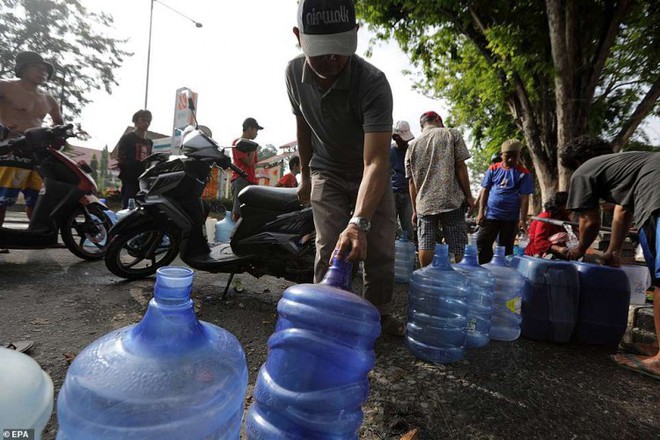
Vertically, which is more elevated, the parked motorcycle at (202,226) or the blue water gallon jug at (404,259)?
the parked motorcycle at (202,226)

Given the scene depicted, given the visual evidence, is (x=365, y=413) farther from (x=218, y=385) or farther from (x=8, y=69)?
(x=8, y=69)

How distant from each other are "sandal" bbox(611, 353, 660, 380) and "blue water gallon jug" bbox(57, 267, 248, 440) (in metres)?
2.79

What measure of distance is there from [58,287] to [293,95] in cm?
282

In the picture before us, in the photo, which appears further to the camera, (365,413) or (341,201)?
(341,201)

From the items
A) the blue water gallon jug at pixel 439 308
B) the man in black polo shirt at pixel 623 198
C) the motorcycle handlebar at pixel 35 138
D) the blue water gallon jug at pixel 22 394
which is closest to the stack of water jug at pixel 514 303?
the blue water gallon jug at pixel 439 308

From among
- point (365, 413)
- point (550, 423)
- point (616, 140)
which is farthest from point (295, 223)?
point (616, 140)

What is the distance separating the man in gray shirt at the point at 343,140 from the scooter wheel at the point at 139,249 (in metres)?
1.78

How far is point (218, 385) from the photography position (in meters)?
0.87

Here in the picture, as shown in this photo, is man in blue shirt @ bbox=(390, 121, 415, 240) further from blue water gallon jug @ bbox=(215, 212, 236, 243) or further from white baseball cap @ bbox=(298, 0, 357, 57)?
white baseball cap @ bbox=(298, 0, 357, 57)

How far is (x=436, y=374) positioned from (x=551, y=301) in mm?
1370

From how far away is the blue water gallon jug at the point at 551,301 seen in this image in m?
2.76

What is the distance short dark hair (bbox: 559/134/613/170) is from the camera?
3.05 metres

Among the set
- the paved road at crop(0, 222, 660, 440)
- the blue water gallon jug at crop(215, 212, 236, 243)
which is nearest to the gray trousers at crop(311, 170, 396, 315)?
the paved road at crop(0, 222, 660, 440)

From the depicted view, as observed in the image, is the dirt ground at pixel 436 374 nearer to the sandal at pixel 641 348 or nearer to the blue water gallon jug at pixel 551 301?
the blue water gallon jug at pixel 551 301
